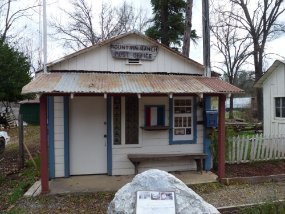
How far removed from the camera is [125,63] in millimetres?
8812

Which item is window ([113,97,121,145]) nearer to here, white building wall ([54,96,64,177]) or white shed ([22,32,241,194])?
white shed ([22,32,241,194])

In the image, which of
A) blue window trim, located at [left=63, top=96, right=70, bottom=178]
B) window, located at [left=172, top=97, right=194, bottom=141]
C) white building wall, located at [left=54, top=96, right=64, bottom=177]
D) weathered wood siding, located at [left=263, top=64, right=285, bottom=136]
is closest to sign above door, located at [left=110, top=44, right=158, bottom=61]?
window, located at [left=172, top=97, right=194, bottom=141]

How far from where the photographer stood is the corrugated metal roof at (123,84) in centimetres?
712

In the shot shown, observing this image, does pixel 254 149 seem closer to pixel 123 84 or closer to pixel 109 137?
pixel 109 137

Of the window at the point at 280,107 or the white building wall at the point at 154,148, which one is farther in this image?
the window at the point at 280,107

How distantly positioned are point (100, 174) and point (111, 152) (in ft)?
2.32

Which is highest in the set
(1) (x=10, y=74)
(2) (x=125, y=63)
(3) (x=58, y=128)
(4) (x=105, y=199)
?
(1) (x=10, y=74)

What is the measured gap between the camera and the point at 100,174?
883 centimetres

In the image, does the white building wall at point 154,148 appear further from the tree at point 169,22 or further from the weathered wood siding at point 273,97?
the tree at point 169,22

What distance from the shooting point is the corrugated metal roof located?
23.4ft

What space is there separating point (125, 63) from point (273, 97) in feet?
22.2

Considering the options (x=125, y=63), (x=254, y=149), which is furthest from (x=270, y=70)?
(x=125, y=63)

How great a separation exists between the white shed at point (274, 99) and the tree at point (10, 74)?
46.8ft

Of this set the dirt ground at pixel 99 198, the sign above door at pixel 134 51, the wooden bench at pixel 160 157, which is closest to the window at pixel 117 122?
the wooden bench at pixel 160 157
